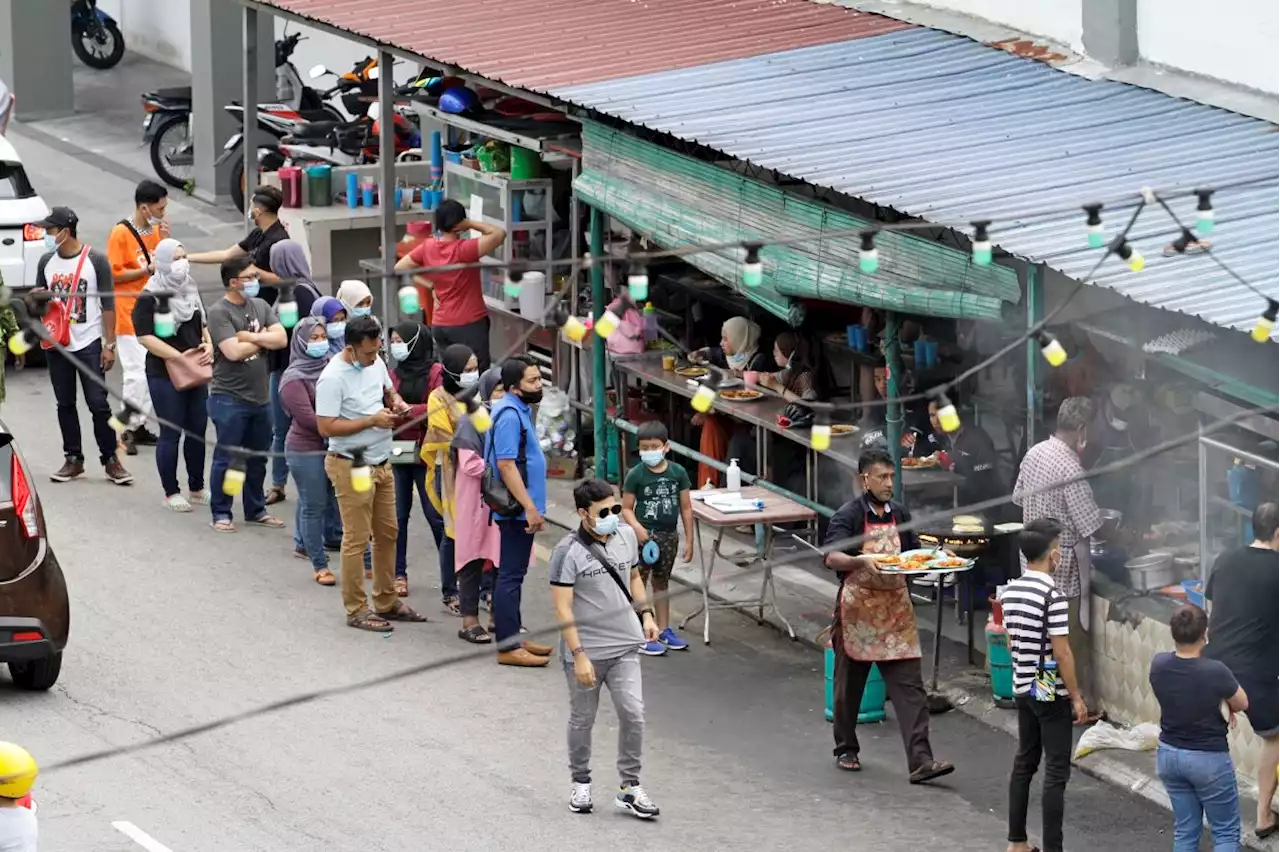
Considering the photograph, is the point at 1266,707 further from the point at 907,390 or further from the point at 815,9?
the point at 815,9

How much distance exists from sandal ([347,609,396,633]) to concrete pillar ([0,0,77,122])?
54.2 ft

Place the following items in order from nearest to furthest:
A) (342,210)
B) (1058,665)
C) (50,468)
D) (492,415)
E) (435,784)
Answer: (1058,665) → (435,784) → (492,415) → (50,468) → (342,210)

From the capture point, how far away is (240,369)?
14.5 meters

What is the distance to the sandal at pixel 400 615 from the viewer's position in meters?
13.5

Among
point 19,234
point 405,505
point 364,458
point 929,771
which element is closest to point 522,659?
point 364,458

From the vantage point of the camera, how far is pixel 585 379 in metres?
16.4

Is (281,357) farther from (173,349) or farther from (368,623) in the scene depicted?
(368,623)

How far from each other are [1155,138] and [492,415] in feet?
12.9

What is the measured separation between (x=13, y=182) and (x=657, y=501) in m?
8.65

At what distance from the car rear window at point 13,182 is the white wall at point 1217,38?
963 centimetres

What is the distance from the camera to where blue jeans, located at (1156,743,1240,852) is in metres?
9.56

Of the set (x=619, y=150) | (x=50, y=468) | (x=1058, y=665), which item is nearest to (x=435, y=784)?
(x=1058, y=665)

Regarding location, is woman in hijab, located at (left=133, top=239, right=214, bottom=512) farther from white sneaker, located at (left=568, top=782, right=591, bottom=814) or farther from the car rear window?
white sneaker, located at (left=568, top=782, right=591, bottom=814)

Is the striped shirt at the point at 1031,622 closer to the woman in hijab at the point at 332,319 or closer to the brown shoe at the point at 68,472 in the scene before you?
the woman in hijab at the point at 332,319
